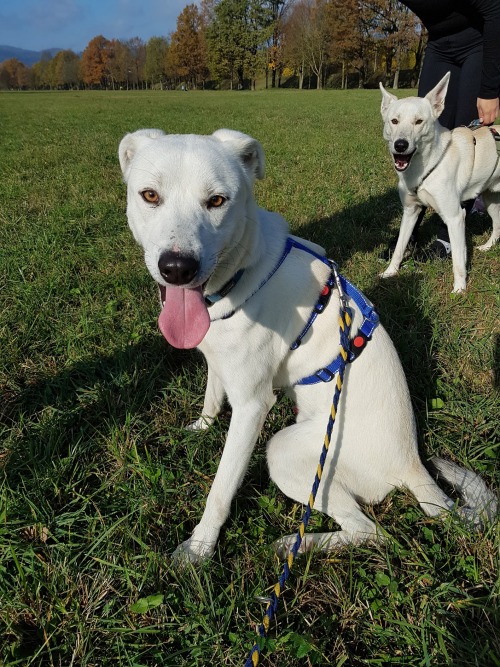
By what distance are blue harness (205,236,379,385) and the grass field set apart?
71cm

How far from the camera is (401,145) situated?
457 cm

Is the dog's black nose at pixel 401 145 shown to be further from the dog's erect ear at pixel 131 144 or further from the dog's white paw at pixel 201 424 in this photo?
the dog's white paw at pixel 201 424

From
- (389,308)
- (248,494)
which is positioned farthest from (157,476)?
(389,308)

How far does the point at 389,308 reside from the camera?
3.86m

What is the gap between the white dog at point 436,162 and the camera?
456 cm

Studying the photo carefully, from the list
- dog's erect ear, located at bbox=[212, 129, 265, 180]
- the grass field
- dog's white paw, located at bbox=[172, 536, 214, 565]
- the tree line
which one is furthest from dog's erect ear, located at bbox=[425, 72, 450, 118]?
the tree line

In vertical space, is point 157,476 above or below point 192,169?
below

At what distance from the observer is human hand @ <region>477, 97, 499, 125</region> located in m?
4.40

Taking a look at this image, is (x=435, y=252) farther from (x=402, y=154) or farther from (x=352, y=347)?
(x=352, y=347)

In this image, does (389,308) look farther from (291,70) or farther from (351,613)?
(291,70)

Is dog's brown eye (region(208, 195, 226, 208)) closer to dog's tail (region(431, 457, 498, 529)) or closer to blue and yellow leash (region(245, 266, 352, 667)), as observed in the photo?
blue and yellow leash (region(245, 266, 352, 667))

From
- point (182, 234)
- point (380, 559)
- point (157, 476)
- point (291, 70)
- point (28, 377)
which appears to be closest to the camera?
point (182, 234)

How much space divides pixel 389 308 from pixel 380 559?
2332 millimetres

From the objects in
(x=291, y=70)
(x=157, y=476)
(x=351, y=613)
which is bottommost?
(x=351, y=613)
